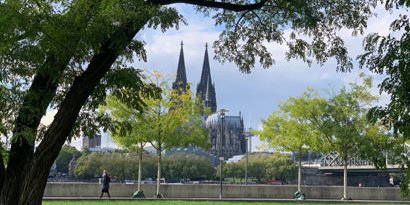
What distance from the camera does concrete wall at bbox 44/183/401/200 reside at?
37156mm

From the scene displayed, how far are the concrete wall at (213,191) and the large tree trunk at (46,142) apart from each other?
2709 centimetres

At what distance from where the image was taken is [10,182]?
8539mm

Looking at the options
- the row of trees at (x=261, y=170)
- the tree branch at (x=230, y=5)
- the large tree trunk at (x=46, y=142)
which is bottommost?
the row of trees at (x=261, y=170)

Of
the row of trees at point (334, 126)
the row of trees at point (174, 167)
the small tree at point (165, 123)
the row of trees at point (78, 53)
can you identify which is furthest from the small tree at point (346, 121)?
the row of trees at point (174, 167)

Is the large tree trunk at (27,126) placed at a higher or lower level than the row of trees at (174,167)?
higher

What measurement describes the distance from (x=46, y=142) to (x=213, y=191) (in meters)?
32.5

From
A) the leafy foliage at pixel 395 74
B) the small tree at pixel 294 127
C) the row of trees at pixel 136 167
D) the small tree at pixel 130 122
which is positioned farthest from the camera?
the row of trees at pixel 136 167

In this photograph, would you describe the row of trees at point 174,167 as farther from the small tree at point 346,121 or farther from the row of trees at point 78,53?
the row of trees at point 78,53

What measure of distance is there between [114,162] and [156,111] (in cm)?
7824

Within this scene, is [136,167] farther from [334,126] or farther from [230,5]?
[230,5]

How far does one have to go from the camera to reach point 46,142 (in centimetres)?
863

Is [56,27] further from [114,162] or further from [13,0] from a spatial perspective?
[114,162]

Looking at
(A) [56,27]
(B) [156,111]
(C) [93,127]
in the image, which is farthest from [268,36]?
(B) [156,111]

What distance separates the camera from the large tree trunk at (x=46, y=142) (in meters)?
8.44
